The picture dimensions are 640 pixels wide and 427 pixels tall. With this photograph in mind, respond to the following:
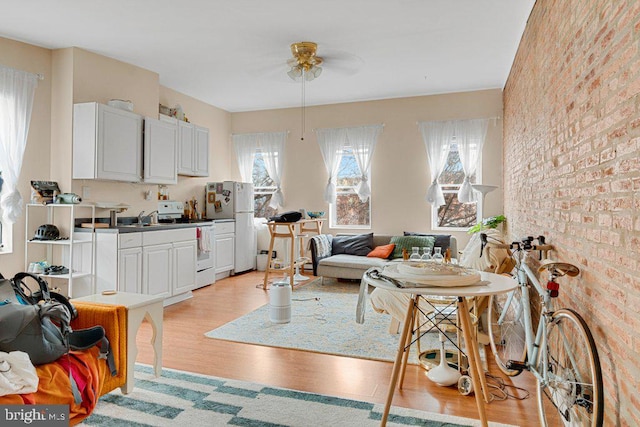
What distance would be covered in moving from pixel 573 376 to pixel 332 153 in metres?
5.21

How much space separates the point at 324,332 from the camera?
3707 mm

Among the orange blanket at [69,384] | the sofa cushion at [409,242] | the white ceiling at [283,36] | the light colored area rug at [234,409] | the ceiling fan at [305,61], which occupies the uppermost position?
the white ceiling at [283,36]

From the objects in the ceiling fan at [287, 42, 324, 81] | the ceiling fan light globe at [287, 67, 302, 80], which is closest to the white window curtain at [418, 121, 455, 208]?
the ceiling fan at [287, 42, 324, 81]

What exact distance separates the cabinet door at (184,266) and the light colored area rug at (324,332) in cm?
111

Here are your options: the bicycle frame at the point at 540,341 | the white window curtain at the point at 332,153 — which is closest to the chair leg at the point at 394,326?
the bicycle frame at the point at 540,341

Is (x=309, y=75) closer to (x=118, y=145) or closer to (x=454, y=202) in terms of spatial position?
(x=118, y=145)

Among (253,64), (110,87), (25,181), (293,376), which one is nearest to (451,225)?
(253,64)

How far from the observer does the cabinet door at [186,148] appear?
555 centimetres

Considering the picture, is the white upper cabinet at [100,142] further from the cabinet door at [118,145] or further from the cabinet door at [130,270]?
the cabinet door at [130,270]

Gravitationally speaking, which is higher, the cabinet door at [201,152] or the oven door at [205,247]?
the cabinet door at [201,152]

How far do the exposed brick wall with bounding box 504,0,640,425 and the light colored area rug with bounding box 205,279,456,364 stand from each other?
1.46 metres

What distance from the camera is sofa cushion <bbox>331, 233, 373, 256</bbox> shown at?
20.2 ft

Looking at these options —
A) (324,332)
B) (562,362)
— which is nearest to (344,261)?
(324,332)

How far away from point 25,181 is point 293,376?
3450mm
